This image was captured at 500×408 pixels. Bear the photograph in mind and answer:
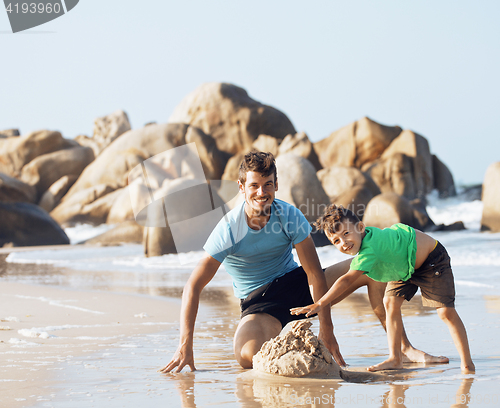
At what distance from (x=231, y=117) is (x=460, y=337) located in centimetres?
2734

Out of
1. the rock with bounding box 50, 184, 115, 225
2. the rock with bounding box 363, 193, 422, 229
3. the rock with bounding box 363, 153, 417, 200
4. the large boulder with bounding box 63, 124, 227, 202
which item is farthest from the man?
the large boulder with bounding box 63, 124, 227, 202

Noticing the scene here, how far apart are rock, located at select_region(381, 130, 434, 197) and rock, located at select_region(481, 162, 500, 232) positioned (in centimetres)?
921

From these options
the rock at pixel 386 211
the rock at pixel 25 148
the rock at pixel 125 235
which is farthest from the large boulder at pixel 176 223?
the rock at pixel 25 148

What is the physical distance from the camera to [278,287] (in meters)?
3.94

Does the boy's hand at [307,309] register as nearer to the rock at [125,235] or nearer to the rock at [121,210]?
the rock at [125,235]

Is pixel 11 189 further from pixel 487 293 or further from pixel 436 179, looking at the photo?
pixel 487 293

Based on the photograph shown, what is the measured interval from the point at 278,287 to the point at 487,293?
375cm

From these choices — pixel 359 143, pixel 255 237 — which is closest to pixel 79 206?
pixel 359 143

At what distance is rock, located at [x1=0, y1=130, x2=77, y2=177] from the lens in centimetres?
3378

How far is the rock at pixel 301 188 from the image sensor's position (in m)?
15.0

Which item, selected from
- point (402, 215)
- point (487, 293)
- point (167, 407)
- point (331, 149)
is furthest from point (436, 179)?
point (167, 407)

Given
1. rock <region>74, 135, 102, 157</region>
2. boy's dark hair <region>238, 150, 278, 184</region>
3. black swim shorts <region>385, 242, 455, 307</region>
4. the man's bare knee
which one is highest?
boy's dark hair <region>238, 150, 278, 184</region>

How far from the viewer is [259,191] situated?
142 inches

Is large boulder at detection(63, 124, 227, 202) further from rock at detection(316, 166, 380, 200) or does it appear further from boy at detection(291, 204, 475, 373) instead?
boy at detection(291, 204, 475, 373)
